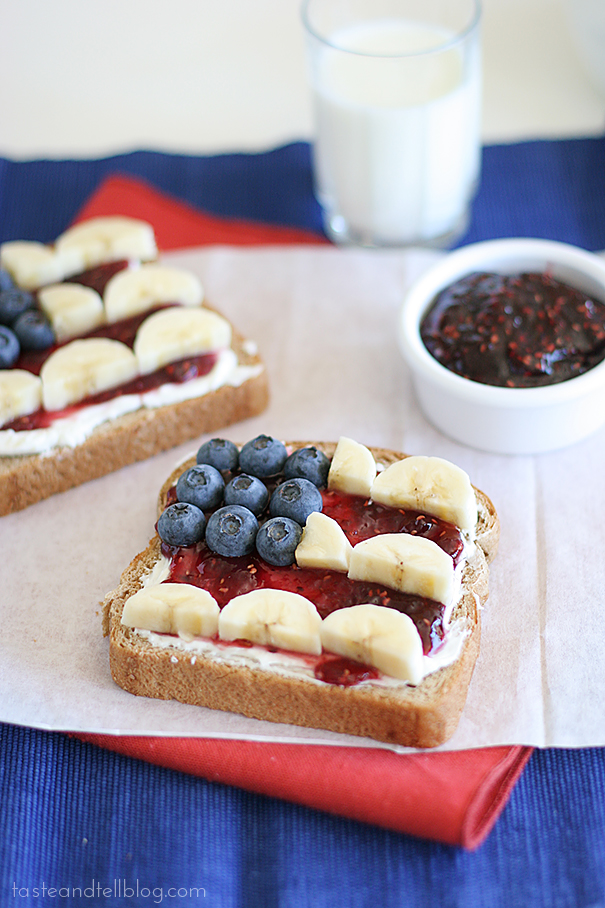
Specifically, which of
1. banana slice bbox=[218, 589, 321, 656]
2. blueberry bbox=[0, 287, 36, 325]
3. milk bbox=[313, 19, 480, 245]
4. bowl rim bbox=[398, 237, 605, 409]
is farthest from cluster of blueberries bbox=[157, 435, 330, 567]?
milk bbox=[313, 19, 480, 245]

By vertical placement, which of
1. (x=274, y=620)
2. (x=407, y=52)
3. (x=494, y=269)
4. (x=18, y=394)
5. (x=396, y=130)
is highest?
(x=407, y=52)

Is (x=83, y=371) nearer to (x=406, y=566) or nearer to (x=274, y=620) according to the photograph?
(x=274, y=620)

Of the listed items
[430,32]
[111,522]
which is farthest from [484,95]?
[111,522]

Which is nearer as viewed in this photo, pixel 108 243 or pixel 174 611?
pixel 174 611

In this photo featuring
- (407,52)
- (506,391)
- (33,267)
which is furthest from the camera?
(407,52)

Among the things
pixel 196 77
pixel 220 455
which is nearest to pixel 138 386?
pixel 220 455

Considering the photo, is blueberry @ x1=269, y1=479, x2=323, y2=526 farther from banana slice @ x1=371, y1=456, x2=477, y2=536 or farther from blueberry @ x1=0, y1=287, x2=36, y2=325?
blueberry @ x1=0, y1=287, x2=36, y2=325

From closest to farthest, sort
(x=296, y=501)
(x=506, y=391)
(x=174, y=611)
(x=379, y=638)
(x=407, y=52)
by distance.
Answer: (x=379, y=638) < (x=174, y=611) < (x=296, y=501) < (x=506, y=391) < (x=407, y=52)

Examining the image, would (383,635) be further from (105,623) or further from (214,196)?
(214,196)
